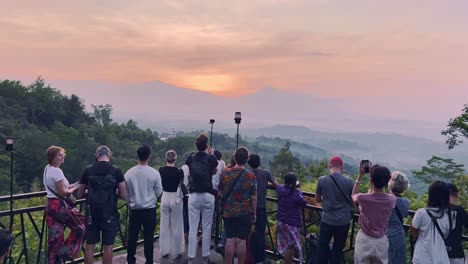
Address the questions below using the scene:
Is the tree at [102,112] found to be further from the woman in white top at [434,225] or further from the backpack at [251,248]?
the woman in white top at [434,225]

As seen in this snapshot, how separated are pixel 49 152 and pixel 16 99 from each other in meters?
56.1

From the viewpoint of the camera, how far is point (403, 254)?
4.04 metres

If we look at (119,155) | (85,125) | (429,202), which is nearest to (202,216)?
(429,202)

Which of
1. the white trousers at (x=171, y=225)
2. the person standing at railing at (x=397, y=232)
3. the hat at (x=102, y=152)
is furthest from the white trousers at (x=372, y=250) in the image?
the hat at (x=102, y=152)

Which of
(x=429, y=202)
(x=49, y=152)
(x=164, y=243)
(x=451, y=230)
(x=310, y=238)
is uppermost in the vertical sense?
(x=49, y=152)

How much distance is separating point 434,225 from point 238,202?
A: 231 cm

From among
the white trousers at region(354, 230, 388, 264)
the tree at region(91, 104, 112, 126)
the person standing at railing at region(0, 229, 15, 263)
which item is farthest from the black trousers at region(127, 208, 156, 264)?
the tree at region(91, 104, 112, 126)

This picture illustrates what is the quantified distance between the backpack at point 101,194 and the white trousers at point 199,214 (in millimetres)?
1268

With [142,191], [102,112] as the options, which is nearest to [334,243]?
[142,191]

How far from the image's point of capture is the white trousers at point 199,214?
17.6 feet

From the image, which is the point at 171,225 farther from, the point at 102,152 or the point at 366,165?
the point at 366,165

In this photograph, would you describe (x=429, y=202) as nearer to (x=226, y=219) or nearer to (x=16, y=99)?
(x=226, y=219)

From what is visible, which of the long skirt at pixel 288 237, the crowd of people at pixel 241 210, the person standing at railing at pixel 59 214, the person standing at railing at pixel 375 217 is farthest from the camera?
the long skirt at pixel 288 237

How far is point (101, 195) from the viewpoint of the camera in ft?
14.5
